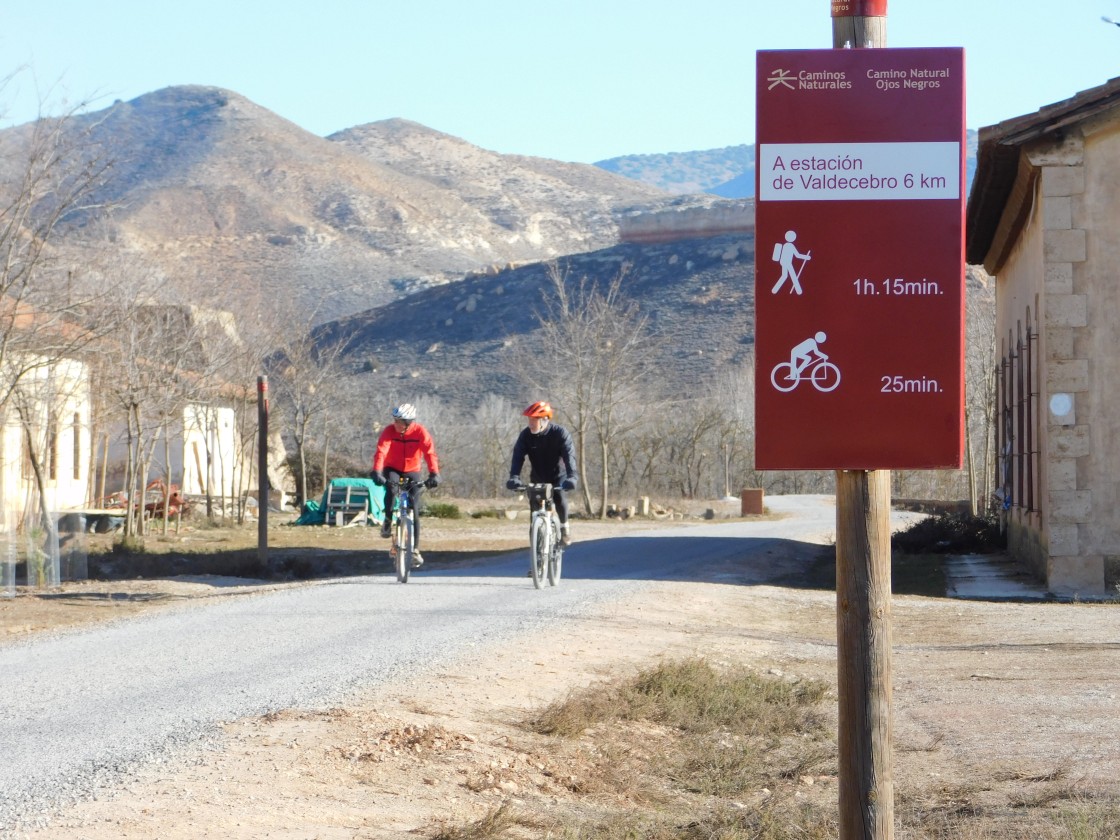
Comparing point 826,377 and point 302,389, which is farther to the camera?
point 302,389

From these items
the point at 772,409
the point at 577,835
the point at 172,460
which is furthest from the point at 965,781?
the point at 172,460

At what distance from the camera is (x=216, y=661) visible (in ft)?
33.2

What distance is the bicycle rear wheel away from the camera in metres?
15.7

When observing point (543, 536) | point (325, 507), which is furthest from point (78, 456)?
point (543, 536)

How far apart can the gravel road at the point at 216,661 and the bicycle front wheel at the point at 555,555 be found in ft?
0.59

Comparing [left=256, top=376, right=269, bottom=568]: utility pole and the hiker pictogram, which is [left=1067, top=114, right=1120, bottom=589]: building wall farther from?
the hiker pictogram

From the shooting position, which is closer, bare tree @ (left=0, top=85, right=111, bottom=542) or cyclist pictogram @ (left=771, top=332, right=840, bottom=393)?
cyclist pictogram @ (left=771, top=332, right=840, bottom=393)

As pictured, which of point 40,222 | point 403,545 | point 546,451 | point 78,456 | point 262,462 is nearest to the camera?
point 546,451

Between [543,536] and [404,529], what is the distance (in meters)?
1.60

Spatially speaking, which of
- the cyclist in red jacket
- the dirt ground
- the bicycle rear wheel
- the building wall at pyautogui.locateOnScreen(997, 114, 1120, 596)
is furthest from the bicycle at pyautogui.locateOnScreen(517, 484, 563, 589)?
the building wall at pyautogui.locateOnScreen(997, 114, 1120, 596)

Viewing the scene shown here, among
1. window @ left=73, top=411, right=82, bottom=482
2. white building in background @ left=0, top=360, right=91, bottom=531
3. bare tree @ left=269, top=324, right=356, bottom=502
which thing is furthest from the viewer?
bare tree @ left=269, top=324, right=356, bottom=502

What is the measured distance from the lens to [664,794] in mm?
7434

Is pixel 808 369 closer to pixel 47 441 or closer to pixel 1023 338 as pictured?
pixel 1023 338

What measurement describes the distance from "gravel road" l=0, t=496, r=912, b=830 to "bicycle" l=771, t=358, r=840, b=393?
345 centimetres
